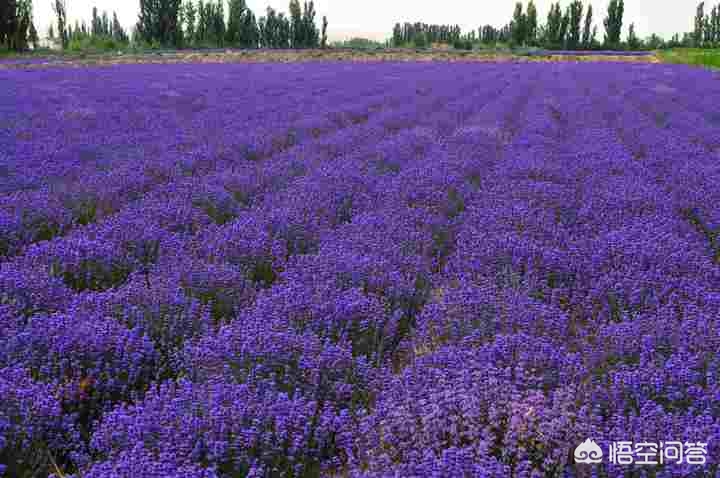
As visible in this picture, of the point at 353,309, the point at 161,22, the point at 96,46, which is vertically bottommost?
the point at 353,309

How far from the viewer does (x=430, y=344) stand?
2.79 m

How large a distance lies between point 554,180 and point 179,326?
4.07m

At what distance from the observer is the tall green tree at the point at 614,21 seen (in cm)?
6667

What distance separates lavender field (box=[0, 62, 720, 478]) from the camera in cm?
199

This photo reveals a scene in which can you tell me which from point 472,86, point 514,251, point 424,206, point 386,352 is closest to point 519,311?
point 386,352

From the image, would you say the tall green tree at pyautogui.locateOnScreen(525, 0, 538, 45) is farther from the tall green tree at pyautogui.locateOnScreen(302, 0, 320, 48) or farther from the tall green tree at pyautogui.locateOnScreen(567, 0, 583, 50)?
the tall green tree at pyautogui.locateOnScreen(302, 0, 320, 48)

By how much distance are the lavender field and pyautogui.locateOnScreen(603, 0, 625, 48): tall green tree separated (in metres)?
66.9

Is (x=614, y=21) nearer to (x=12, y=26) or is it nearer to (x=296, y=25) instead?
(x=296, y=25)

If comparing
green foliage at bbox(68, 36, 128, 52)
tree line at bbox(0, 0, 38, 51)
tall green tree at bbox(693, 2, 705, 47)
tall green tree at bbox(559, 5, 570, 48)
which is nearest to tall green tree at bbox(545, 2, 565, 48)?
tall green tree at bbox(559, 5, 570, 48)

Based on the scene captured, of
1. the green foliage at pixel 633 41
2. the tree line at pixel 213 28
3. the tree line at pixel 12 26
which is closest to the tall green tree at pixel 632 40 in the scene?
the green foliage at pixel 633 41

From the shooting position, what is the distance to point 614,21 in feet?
220

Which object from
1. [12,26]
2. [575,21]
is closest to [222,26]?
[12,26]

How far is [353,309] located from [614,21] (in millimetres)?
73083

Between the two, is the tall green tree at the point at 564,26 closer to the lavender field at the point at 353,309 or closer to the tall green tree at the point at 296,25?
the tall green tree at the point at 296,25
